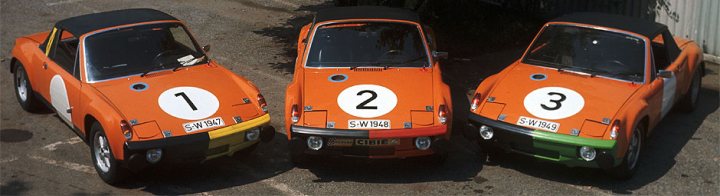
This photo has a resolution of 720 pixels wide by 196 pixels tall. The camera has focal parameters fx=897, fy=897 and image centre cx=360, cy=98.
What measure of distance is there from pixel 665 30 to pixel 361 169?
162 inches

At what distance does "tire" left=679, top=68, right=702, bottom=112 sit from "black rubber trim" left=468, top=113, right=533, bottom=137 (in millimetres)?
3386

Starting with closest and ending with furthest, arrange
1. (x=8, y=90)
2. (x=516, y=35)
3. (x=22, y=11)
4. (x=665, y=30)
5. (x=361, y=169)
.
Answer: (x=361, y=169)
(x=665, y=30)
(x=8, y=90)
(x=516, y=35)
(x=22, y=11)

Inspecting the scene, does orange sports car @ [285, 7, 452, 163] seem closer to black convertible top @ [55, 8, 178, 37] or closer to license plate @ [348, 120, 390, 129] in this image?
license plate @ [348, 120, 390, 129]

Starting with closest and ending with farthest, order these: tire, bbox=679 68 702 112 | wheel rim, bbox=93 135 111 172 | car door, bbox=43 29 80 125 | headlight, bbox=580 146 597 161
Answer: headlight, bbox=580 146 597 161 → wheel rim, bbox=93 135 111 172 → car door, bbox=43 29 80 125 → tire, bbox=679 68 702 112

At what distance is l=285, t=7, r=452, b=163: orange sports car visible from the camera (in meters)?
8.82

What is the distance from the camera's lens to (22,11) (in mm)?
16672

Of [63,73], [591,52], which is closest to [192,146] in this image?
[63,73]

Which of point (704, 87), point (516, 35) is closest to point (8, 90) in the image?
point (516, 35)

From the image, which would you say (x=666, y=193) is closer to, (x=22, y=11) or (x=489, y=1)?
(x=489, y=1)

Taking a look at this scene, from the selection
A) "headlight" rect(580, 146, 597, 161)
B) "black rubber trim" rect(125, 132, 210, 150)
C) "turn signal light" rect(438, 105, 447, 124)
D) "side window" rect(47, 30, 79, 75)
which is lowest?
"headlight" rect(580, 146, 597, 161)

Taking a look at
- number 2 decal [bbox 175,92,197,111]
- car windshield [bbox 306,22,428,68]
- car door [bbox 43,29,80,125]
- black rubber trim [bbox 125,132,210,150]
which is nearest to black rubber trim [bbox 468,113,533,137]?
car windshield [bbox 306,22,428,68]

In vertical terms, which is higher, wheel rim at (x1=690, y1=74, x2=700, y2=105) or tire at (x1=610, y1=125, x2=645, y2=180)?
tire at (x1=610, y1=125, x2=645, y2=180)

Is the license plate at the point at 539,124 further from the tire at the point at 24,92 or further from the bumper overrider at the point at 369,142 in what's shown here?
the tire at the point at 24,92

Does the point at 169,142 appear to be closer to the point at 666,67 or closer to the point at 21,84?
the point at 21,84
